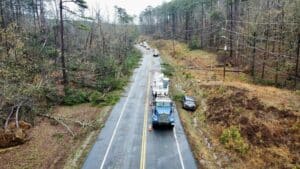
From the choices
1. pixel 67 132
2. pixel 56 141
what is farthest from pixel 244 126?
pixel 56 141

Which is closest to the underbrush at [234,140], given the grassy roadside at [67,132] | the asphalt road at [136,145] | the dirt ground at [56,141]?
the asphalt road at [136,145]

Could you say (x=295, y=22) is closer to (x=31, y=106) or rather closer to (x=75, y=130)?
(x=75, y=130)

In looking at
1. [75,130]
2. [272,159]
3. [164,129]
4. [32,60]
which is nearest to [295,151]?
[272,159]

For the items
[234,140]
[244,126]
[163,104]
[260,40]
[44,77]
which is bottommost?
[234,140]

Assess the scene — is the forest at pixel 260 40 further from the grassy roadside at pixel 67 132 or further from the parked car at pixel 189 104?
the grassy roadside at pixel 67 132

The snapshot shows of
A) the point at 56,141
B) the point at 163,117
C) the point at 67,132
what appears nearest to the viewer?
the point at 56,141

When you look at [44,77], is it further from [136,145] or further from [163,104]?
[136,145]
